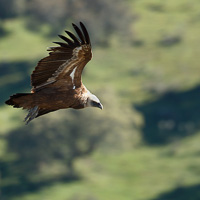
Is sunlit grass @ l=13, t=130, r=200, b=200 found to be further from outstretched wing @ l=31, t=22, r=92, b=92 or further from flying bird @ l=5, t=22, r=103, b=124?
outstretched wing @ l=31, t=22, r=92, b=92

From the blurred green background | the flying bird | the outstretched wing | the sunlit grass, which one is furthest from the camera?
the blurred green background

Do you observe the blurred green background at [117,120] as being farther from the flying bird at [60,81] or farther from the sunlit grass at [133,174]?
the flying bird at [60,81]

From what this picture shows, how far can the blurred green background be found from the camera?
6919cm

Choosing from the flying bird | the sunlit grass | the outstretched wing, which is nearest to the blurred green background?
the sunlit grass

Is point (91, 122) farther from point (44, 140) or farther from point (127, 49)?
point (127, 49)

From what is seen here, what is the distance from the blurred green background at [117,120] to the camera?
6919cm

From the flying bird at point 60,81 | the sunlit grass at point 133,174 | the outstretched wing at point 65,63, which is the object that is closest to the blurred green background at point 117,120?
the sunlit grass at point 133,174

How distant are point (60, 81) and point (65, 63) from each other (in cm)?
68

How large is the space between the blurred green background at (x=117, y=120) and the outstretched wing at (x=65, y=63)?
1817 inches

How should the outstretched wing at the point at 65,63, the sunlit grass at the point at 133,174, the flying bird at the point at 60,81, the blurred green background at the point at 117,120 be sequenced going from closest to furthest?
the outstretched wing at the point at 65,63 → the flying bird at the point at 60,81 → the sunlit grass at the point at 133,174 → the blurred green background at the point at 117,120

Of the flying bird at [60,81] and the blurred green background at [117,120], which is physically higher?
the blurred green background at [117,120]

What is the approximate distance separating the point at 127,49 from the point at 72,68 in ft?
274

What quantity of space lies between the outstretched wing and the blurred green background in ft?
151

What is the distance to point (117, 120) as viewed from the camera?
77875 millimetres
